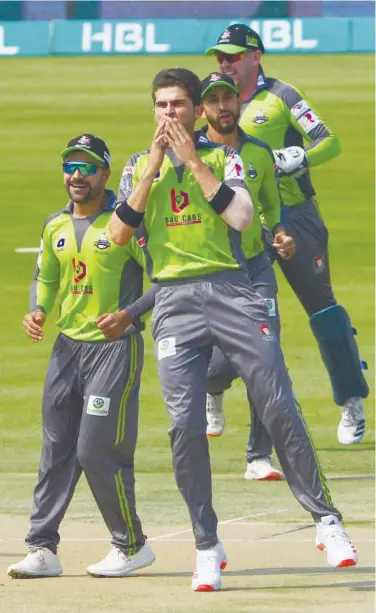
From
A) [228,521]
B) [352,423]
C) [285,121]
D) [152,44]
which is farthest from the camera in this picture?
[152,44]

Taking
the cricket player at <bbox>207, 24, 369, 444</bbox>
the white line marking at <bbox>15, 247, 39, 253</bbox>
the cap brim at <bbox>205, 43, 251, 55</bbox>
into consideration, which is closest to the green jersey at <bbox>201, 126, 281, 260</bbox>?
the cricket player at <bbox>207, 24, 369, 444</bbox>

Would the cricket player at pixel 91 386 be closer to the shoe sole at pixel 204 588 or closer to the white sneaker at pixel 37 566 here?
the white sneaker at pixel 37 566

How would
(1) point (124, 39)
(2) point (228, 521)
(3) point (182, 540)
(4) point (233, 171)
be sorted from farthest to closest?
(1) point (124, 39)
(2) point (228, 521)
(3) point (182, 540)
(4) point (233, 171)

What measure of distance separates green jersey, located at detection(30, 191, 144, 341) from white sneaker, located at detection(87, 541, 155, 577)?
1028 millimetres

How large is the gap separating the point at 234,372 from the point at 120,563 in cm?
283

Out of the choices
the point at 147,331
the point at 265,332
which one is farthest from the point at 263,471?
the point at 147,331

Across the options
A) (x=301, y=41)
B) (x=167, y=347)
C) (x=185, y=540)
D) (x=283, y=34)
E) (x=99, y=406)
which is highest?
(x=167, y=347)

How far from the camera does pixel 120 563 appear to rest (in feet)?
26.3

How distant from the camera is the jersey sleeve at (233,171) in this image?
25.8 ft

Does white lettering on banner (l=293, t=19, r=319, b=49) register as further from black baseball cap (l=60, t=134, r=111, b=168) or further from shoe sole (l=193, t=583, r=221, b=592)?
shoe sole (l=193, t=583, r=221, b=592)

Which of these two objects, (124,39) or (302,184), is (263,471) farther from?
(124,39)

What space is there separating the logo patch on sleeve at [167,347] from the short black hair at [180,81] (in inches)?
43.0

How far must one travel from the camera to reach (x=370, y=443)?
12.1 m

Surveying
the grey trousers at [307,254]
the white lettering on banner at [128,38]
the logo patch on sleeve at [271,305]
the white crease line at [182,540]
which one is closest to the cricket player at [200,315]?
the white crease line at [182,540]
